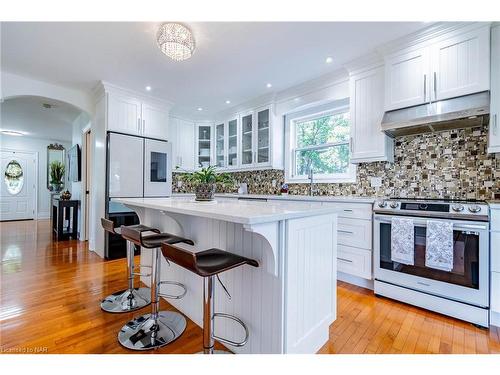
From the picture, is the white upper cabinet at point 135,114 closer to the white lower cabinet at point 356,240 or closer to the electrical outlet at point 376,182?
the white lower cabinet at point 356,240

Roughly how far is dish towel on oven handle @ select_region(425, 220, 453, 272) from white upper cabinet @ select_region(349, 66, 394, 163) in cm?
94

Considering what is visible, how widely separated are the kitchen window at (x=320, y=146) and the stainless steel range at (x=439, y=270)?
1060 millimetres

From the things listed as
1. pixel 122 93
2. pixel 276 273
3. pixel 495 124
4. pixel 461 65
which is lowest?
pixel 276 273

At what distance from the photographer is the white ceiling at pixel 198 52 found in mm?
2227

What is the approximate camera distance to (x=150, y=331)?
1.72m

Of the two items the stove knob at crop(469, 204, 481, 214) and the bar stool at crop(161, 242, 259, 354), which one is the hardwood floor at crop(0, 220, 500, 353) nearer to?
the bar stool at crop(161, 242, 259, 354)

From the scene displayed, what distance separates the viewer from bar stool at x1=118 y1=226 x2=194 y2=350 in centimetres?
162

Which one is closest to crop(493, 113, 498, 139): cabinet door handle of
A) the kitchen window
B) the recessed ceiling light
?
the kitchen window

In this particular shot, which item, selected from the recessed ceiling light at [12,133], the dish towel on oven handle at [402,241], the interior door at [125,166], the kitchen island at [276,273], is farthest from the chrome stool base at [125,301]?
the recessed ceiling light at [12,133]

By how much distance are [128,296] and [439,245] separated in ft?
8.88

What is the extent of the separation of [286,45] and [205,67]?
41.1 inches

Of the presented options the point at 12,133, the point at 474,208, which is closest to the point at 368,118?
the point at 474,208

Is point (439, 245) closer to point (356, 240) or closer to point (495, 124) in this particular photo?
point (356, 240)

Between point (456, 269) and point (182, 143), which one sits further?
point (182, 143)
